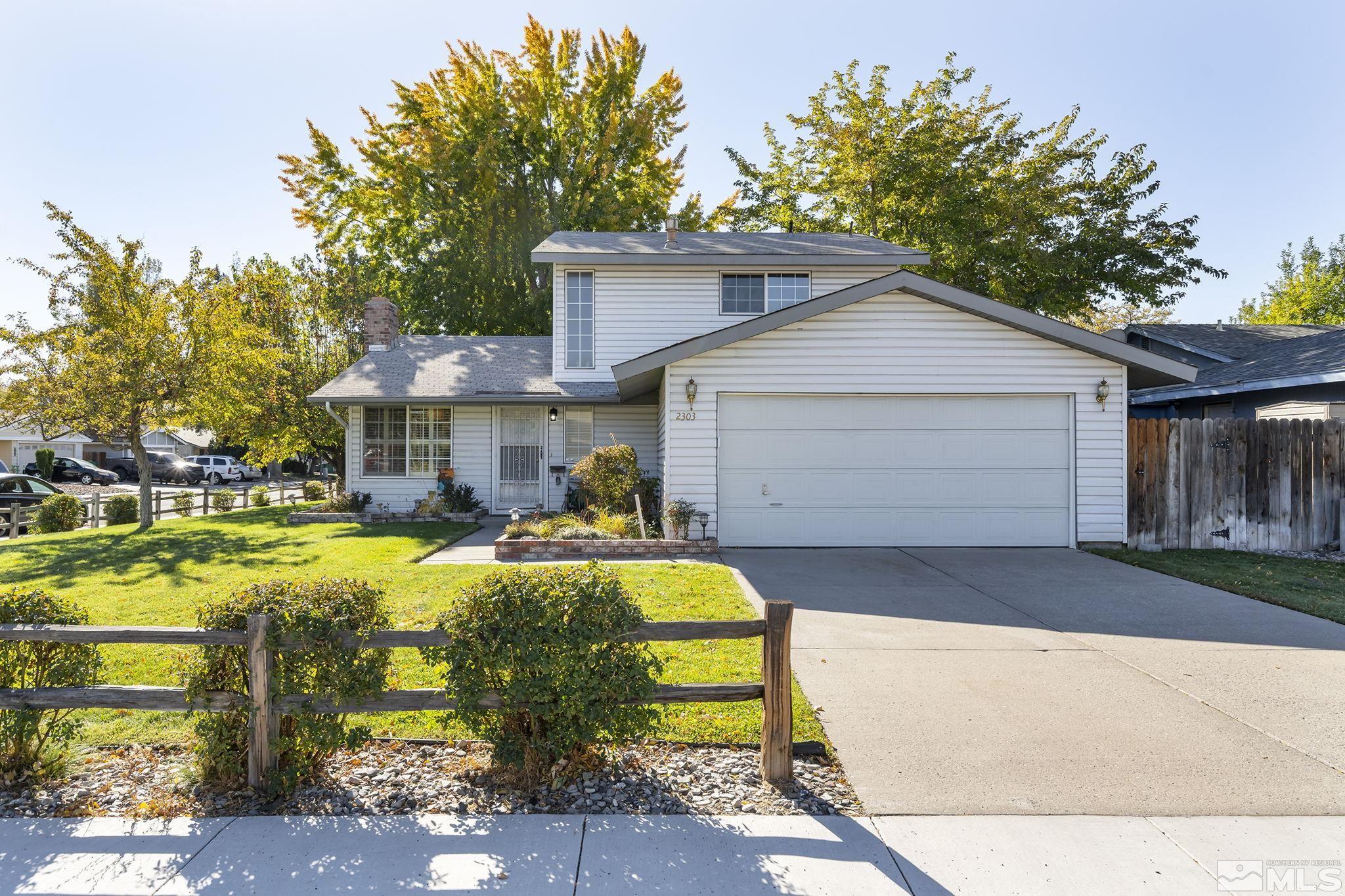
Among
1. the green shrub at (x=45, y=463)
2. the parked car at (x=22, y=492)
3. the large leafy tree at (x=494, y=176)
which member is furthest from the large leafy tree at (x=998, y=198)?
the green shrub at (x=45, y=463)

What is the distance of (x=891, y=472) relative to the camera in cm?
1115

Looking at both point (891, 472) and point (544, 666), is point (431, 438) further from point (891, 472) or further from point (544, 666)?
point (544, 666)

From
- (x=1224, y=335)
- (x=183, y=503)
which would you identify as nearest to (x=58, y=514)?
(x=183, y=503)

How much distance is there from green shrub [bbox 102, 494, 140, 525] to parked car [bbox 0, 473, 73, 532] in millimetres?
1216

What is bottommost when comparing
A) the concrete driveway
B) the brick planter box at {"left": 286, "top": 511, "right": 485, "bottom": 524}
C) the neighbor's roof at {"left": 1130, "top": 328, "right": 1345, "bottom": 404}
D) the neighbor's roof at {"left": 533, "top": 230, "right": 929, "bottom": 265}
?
the concrete driveway

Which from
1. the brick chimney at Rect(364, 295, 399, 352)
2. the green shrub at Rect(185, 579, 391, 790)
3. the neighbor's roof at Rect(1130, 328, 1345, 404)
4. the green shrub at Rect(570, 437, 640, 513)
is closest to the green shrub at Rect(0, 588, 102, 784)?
the green shrub at Rect(185, 579, 391, 790)

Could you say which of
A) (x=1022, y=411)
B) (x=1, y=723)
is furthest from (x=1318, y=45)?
(x=1, y=723)

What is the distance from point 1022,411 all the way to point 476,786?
10026 millimetres

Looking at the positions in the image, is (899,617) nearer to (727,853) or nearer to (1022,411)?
(727,853)

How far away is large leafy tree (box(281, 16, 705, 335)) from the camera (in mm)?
24297

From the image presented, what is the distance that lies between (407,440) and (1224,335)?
71.5 feet

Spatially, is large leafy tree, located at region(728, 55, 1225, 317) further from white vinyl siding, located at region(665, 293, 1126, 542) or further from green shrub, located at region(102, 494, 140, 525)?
green shrub, located at region(102, 494, 140, 525)

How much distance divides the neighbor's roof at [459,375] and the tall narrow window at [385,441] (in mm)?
655

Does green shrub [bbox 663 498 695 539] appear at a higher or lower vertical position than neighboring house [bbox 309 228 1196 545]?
lower
